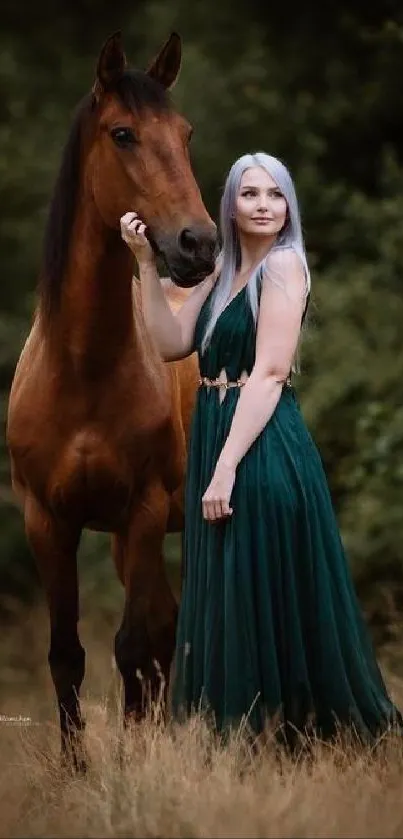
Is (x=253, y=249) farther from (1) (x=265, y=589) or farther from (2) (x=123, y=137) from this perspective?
(1) (x=265, y=589)

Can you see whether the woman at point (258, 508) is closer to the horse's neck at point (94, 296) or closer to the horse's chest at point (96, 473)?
the horse's neck at point (94, 296)

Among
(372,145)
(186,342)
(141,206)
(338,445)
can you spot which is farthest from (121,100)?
(372,145)

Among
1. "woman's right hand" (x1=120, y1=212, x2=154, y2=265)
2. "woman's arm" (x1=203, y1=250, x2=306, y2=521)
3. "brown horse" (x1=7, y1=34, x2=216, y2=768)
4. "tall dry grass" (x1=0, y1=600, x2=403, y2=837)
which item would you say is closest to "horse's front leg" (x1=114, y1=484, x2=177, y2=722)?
"brown horse" (x1=7, y1=34, x2=216, y2=768)

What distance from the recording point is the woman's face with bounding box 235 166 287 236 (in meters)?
4.21

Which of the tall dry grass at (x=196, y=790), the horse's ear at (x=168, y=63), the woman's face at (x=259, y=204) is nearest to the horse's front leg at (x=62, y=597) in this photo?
the tall dry grass at (x=196, y=790)

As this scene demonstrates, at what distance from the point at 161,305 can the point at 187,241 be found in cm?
22

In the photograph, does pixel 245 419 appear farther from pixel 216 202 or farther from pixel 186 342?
pixel 216 202

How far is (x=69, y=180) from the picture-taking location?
15.7ft

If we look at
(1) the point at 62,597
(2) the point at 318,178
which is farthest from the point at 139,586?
(2) the point at 318,178

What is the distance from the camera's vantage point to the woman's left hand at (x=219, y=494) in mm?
4164

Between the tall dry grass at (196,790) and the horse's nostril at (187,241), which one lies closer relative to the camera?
the tall dry grass at (196,790)

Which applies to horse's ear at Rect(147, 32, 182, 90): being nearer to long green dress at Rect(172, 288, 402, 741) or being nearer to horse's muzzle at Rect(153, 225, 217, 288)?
horse's muzzle at Rect(153, 225, 217, 288)

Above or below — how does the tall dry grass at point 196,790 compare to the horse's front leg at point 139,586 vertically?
below

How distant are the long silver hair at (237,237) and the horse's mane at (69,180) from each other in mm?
434
